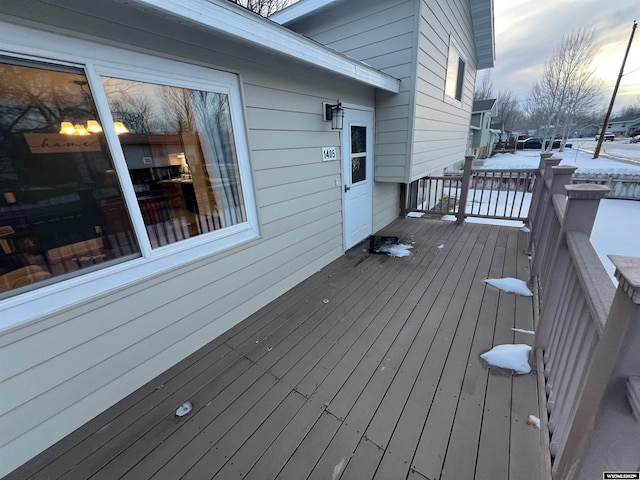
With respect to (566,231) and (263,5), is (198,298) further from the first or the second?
(263,5)

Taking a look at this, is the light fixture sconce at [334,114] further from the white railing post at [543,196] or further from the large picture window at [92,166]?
the white railing post at [543,196]

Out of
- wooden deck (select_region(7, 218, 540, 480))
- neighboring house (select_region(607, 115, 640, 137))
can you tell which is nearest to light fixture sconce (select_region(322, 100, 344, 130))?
wooden deck (select_region(7, 218, 540, 480))

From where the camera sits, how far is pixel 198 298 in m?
2.14

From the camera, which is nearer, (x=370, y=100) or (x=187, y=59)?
(x=187, y=59)

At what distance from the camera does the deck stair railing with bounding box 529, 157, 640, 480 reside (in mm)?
695

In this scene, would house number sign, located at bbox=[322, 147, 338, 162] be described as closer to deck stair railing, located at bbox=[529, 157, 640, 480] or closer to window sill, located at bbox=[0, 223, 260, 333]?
window sill, located at bbox=[0, 223, 260, 333]

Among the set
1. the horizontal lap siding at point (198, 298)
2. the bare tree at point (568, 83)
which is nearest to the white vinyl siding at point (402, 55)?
the horizontal lap siding at point (198, 298)

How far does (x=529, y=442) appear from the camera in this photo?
139 cm

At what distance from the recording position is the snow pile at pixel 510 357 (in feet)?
6.09

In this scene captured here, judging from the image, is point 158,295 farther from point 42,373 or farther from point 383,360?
point 383,360

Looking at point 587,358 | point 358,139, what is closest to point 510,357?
point 587,358

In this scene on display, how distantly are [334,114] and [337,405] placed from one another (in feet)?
9.70

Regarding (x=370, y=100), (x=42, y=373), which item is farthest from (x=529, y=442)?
(x=370, y=100)

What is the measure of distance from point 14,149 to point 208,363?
1.75 meters
